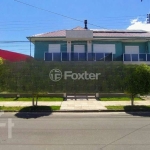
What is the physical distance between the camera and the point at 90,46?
24.1 metres

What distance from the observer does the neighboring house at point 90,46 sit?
23.2 m

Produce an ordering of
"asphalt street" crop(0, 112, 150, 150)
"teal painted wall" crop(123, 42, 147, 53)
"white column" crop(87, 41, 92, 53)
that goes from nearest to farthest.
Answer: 1. "asphalt street" crop(0, 112, 150, 150)
2. "white column" crop(87, 41, 92, 53)
3. "teal painted wall" crop(123, 42, 147, 53)

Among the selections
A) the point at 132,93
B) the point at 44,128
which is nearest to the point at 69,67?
the point at 132,93

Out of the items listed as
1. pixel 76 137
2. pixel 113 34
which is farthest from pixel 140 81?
pixel 113 34

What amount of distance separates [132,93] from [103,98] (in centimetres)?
447

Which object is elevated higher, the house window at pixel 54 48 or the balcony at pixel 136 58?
the house window at pixel 54 48

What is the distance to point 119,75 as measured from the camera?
1464 centimetres

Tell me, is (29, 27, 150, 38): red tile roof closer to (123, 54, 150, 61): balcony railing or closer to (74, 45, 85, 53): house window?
(74, 45, 85, 53): house window

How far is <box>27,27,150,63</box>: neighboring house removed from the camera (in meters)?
23.2

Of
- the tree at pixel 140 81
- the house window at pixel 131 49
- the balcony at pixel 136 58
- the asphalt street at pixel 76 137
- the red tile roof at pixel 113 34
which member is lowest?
the asphalt street at pixel 76 137

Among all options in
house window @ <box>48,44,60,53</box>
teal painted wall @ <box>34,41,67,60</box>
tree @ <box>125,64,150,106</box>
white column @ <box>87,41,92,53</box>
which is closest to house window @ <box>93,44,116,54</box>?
white column @ <box>87,41,92,53</box>

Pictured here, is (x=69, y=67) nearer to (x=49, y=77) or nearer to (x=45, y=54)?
(x=49, y=77)

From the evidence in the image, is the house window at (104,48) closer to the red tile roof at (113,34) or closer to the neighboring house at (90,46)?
the neighboring house at (90,46)

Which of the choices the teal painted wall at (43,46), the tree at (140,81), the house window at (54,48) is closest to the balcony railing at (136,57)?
the teal painted wall at (43,46)
